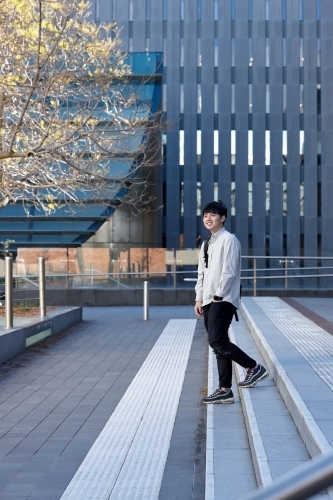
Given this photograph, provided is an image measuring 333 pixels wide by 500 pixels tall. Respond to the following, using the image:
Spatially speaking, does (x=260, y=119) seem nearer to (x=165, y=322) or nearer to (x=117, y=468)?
(x=165, y=322)

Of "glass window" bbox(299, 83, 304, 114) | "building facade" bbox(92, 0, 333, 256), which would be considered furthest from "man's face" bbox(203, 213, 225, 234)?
"glass window" bbox(299, 83, 304, 114)

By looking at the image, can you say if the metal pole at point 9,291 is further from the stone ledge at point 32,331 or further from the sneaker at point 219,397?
the sneaker at point 219,397

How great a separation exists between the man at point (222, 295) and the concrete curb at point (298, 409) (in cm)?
42

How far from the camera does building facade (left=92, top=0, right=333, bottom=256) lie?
2185 inches

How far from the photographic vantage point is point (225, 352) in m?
6.99

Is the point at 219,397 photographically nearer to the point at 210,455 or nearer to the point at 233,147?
the point at 210,455

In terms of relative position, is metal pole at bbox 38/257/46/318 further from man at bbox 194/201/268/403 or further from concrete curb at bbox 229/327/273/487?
concrete curb at bbox 229/327/273/487

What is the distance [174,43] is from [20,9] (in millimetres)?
43281

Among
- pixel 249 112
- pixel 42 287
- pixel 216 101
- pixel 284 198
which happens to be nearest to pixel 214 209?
pixel 42 287

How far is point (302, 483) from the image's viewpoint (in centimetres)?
106

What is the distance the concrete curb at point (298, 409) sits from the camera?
4422mm

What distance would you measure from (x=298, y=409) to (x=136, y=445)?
1.31m

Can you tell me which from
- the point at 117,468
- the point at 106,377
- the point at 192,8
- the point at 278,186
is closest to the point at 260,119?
the point at 278,186

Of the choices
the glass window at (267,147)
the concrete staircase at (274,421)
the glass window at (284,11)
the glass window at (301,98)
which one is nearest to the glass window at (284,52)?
the glass window at (284,11)
